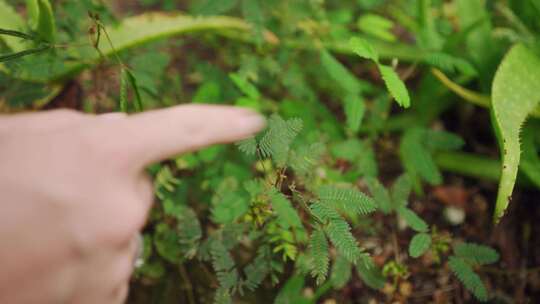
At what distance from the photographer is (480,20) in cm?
130

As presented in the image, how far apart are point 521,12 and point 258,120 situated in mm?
1073

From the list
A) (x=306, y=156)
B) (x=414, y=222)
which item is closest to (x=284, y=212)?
(x=306, y=156)

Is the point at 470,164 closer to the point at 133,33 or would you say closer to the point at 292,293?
the point at 292,293

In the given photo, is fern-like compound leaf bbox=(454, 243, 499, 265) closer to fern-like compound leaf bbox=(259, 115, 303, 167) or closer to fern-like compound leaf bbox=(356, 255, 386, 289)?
fern-like compound leaf bbox=(356, 255, 386, 289)

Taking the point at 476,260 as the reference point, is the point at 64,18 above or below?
above

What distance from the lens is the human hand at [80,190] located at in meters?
0.49

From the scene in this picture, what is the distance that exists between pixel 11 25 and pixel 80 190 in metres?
0.91

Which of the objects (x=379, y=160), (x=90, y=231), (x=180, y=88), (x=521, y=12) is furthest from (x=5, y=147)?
(x=521, y=12)

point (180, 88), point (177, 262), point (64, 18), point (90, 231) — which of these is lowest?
point (177, 262)

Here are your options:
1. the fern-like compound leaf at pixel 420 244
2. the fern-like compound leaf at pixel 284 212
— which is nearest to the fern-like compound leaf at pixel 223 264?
the fern-like compound leaf at pixel 284 212

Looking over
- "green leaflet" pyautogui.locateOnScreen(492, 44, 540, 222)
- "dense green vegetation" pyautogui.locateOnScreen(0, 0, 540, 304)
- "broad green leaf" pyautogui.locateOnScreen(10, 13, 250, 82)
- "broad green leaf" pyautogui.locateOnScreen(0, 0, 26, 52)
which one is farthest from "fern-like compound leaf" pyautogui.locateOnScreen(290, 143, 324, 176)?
"broad green leaf" pyautogui.locateOnScreen(0, 0, 26, 52)

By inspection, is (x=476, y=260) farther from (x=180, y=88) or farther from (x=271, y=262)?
(x=180, y=88)

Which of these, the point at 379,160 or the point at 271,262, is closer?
the point at 271,262

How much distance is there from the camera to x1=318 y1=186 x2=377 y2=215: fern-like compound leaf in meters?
0.99
